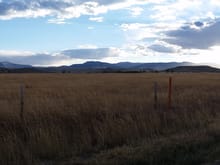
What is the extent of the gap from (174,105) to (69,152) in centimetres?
1030

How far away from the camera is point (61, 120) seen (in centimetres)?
1473

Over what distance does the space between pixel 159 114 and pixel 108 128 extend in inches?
148

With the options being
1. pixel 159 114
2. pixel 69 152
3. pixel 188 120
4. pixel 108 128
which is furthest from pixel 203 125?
pixel 69 152

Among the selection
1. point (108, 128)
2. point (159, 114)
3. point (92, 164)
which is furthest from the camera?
point (159, 114)

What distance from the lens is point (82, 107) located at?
16.9 metres

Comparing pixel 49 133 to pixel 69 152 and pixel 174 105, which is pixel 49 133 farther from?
pixel 174 105

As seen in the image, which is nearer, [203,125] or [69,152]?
[69,152]

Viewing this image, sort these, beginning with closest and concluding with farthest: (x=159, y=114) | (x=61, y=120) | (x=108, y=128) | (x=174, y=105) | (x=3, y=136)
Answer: (x=3, y=136)
(x=108, y=128)
(x=61, y=120)
(x=159, y=114)
(x=174, y=105)

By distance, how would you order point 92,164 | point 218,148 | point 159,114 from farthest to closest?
point 159,114 → point 218,148 → point 92,164

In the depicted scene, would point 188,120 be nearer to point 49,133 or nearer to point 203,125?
point 203,125

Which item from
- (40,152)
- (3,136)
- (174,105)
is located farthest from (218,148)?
(174,105)

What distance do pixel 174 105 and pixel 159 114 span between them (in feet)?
13.8

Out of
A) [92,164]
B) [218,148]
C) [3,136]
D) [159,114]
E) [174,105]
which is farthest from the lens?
[174,105]

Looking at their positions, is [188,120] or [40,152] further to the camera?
[188,120]
